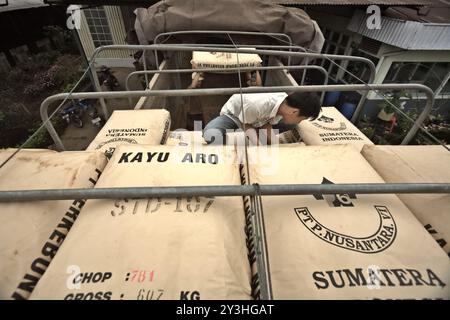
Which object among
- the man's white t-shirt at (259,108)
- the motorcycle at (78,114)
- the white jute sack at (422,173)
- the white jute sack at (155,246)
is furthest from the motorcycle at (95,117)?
the white jute sack at (422,173)

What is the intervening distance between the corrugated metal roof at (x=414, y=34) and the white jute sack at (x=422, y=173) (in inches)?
248

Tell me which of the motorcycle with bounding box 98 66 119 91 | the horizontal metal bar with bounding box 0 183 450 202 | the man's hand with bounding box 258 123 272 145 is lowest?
the motorcycle with bounding box 98 66 119 91

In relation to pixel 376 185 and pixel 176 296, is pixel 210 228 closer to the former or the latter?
pixel 176 296

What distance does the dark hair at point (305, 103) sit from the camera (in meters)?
2.25

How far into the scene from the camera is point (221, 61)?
459 cm

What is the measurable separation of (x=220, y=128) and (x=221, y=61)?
8.29 ft

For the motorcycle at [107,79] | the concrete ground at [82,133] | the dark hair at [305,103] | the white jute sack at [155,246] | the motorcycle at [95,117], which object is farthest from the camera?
the motorcycle at [107,79]

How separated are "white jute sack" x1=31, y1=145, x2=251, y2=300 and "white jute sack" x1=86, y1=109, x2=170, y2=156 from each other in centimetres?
90

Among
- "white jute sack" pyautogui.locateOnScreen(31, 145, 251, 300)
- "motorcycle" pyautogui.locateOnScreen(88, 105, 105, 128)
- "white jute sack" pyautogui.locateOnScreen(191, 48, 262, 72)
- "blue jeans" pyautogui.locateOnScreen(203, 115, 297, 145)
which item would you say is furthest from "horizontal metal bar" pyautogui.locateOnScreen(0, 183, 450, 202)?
"motorcycle" pyautogui.locateOnScreen(88, 105, 105, 128)

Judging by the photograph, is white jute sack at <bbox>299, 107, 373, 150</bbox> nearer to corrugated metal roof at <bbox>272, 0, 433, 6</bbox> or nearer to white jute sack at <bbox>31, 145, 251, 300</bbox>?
white jute sack at <bbox>31, 145, 251, 300</bbox>

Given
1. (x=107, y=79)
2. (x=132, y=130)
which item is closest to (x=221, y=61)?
(x=132, y=130)

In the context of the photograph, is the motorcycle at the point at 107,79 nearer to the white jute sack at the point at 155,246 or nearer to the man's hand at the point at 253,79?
the man's hand at the point at 253,79

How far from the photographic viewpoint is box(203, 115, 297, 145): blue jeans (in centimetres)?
254

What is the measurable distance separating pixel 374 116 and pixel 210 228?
9.74 m
